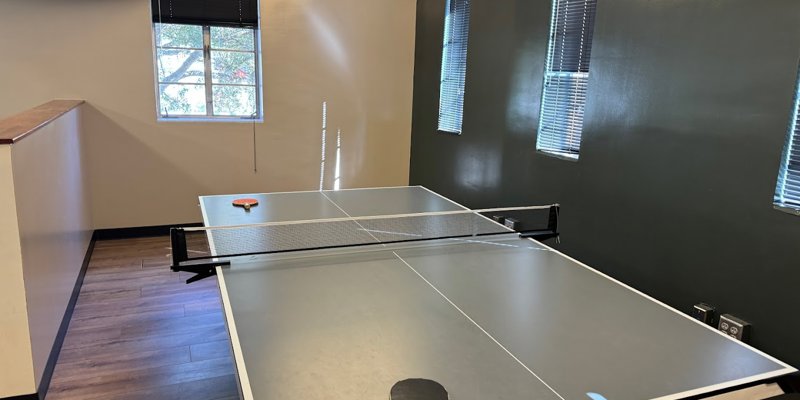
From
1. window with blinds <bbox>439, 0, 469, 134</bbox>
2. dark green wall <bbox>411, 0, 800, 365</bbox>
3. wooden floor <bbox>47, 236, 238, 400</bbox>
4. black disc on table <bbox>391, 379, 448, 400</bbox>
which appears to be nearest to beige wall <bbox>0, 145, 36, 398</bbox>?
wooden floor <bbox>47, 236, 238, 400</bbox>

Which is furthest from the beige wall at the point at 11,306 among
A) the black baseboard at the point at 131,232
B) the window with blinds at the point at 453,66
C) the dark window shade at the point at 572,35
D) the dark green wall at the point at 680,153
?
the window with blinds at the point at 453,66

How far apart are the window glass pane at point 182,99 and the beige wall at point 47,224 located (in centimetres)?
100

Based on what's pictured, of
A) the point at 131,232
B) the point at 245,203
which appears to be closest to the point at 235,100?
the point at 131,232

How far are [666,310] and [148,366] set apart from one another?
2404 millimetres

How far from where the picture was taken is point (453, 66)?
4.72 metres

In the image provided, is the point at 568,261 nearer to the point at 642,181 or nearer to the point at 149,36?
the point at 642,181

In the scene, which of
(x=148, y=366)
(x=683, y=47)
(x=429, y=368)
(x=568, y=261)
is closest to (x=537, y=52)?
(x=683, y=47)

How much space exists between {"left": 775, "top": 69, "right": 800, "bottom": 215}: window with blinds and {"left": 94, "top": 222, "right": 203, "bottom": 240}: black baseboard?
4738 mm

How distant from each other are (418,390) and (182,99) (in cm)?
445

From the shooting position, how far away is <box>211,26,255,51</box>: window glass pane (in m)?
4.81

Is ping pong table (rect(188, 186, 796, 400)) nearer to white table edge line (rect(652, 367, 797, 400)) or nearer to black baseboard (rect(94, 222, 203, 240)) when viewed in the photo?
white table edge line (rect(652, 367, 797, 400))

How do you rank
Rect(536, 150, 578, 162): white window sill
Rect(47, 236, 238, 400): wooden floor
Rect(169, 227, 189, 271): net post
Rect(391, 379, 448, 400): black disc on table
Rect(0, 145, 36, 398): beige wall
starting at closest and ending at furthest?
Rect(391, 379, 448, 400): black disc on table
Rect(169, 227, 189, 271): net post
Rect(0, 145, 36, 398): beige wall
Rect(47, 236, 238, 400): wooden floor
Rect(536, 150, 578, 162): white window sill

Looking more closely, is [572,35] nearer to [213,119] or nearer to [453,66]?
[453,66]

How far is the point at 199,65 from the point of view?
4809 mm
